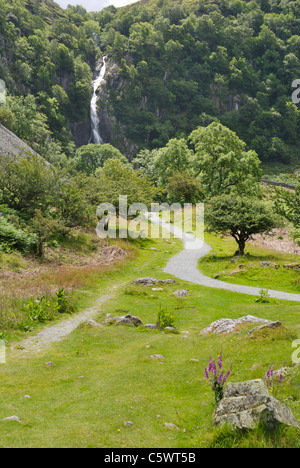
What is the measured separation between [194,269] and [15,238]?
1630cm

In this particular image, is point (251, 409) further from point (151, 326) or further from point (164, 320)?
point (151, 326)

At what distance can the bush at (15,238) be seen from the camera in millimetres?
Result: 28513

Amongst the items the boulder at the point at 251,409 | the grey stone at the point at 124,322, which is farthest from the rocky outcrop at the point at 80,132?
the boulder at the point at 251,409

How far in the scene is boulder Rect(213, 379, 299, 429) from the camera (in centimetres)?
622

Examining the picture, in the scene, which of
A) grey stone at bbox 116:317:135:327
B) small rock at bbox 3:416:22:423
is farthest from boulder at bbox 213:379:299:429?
grey stone at bbox 116:317:135:327

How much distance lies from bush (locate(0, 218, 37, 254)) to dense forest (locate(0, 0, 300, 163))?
9124 cm

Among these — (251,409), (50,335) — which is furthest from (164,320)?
(251,409)

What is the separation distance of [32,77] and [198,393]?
139 metres

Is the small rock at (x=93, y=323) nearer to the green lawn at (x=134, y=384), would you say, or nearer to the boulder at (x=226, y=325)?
the green lawn at (x=134, y=384)

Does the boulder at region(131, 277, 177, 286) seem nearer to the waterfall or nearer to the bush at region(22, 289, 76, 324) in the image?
the bush at region(22, 289, 76, 324)

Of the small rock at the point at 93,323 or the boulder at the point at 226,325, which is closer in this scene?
the boulder at the point at 226,325

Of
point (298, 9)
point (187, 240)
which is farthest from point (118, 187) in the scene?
point (298, 9)

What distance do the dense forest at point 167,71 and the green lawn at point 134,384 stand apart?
10900cm

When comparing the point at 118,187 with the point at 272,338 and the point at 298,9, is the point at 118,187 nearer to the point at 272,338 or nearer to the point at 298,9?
the point at 272,338
